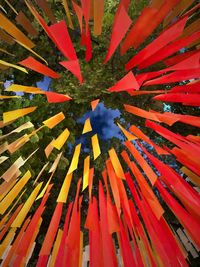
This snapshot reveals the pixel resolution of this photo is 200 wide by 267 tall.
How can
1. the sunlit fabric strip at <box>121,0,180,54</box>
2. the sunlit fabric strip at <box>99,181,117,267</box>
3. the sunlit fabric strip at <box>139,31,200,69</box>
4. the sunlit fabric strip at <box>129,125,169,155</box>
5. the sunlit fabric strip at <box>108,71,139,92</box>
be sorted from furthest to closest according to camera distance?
the sunlit fabric strip at <box>129,125,169,155</box>
the sunlit fabric strip at <box>99,181,117,267</box>
the sunlit fabric strip at <box>139,31,200,69</box>
the sunlit fabric strip at <box>121,0,180,54</box>
the sunlit fabric strip at <box>108,71,139,92</box>

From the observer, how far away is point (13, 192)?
17.7 ft

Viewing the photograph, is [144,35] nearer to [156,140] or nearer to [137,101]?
[137,101]

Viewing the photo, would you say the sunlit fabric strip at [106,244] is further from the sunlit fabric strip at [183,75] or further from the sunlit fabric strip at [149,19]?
the sunlit fabric strip at [149,19]

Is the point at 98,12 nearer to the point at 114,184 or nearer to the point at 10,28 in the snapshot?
the point at 10,28

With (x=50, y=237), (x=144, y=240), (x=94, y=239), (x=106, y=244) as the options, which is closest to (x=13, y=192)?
(x=50, y=237)

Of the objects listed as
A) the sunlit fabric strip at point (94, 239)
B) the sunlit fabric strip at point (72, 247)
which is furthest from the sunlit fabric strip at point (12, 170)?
the sunlit fabric strip at point (94, 239)

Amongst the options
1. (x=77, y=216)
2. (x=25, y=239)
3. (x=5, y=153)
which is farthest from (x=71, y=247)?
(x=5, y=153)

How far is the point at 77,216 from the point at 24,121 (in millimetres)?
1767

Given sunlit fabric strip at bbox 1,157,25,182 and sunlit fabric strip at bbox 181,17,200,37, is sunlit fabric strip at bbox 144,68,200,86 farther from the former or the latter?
sunlit fabric strip at bbox 1,157,25,182

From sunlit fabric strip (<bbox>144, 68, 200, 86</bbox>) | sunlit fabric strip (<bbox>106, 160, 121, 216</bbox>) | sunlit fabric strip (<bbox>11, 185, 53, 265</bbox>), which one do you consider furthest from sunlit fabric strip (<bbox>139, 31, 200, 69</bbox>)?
sunlit fabric strip (<bbox>11, 185, 53, 265</bbox>)

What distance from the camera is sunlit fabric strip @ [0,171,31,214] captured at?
5.23 meters

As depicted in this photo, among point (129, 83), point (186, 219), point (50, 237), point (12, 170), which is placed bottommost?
point (186, 219)

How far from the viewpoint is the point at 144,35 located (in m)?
4.16

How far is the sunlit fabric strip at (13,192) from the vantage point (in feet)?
17.2
